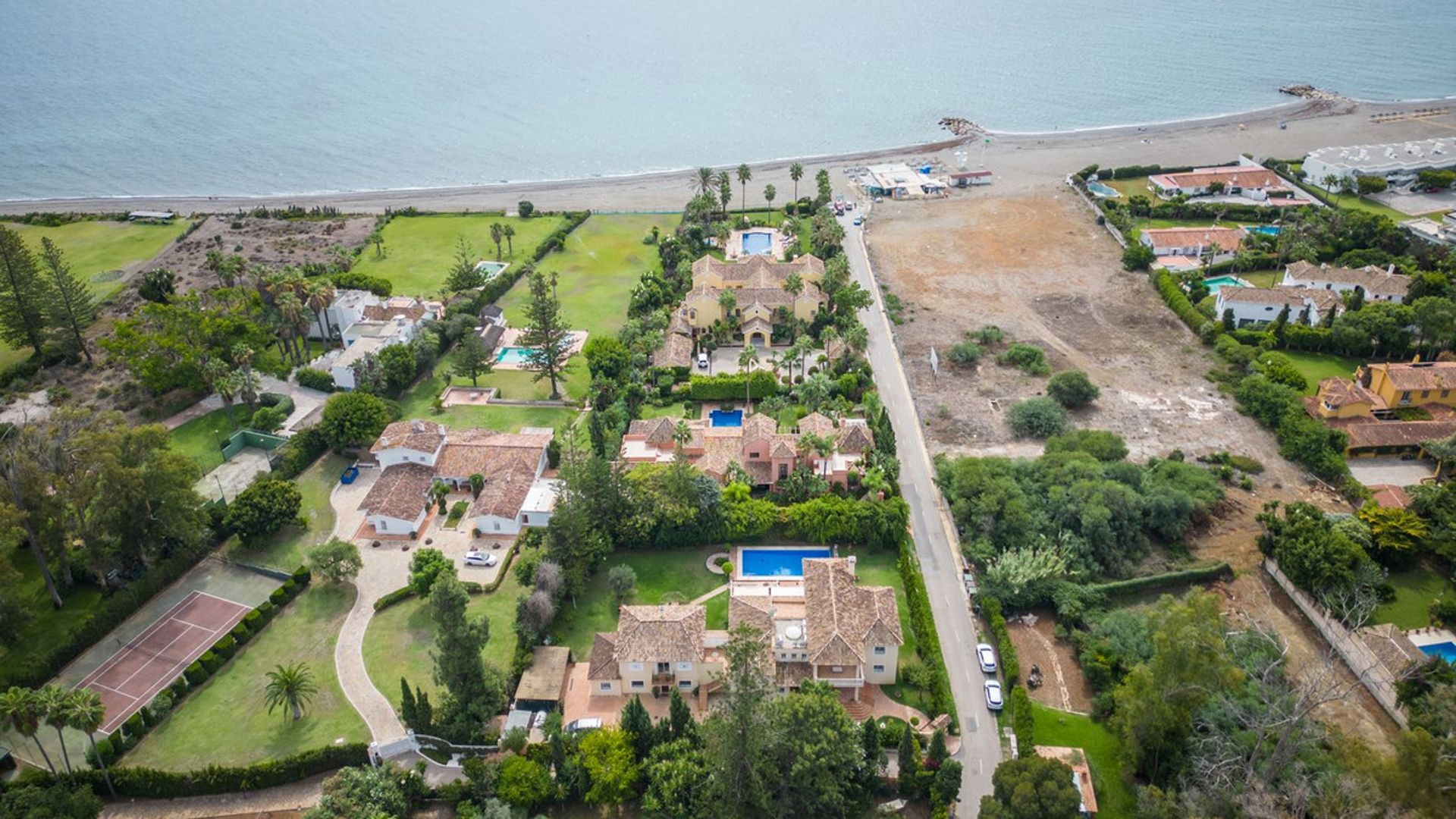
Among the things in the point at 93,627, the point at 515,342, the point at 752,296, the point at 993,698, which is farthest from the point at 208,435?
the point at 993,698

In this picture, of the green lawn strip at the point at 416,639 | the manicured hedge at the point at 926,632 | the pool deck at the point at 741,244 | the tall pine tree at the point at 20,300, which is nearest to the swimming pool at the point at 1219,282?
the pool deck at the point at 741,244

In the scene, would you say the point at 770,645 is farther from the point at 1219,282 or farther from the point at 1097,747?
the point at 1219,282

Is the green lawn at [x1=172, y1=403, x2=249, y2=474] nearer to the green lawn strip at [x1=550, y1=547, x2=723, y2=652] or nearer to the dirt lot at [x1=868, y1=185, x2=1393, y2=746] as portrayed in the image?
the green lawn strip at [x1=550, y1=547, x2=723, y2=652]

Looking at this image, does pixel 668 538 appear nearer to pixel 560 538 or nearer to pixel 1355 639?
pixel 560 538

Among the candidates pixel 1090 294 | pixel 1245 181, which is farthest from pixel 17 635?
pixel 1245 181

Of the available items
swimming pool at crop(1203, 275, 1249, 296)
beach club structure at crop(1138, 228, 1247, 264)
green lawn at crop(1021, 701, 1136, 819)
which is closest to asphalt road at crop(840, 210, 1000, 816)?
green lawn at crop(1021, 701, 1136, 819)
